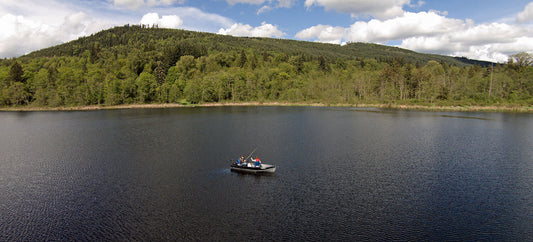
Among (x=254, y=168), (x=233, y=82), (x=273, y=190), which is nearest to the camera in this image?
(x=273, y=190)

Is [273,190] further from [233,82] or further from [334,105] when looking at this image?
[233,82]

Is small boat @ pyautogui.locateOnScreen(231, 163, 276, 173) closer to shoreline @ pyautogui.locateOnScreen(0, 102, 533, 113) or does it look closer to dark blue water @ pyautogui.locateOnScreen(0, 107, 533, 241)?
dark blue water @ pyautogui.locateOnScreen(0, 107, 533, 241)

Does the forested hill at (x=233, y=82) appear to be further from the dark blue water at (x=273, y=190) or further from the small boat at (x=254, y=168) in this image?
the small boat at (x=254, y=168)

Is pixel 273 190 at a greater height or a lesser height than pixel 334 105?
lesser

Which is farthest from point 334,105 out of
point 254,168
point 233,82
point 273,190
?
point 273,190

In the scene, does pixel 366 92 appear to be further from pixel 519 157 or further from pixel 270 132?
pixel 519 157

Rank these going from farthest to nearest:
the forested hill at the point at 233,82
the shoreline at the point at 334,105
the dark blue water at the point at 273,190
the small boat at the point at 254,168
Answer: the forested hill at the point at 233,82 → the shoreline at the point at 334,105 → the small boat at the point at 254,168 → the dark blue water at the point at 273,190

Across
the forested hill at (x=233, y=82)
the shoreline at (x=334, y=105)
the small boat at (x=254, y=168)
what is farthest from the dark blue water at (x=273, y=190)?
the forested hill at (x=233, y=82)

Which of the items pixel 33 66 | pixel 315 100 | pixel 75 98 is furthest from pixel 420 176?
pixel 33 66
